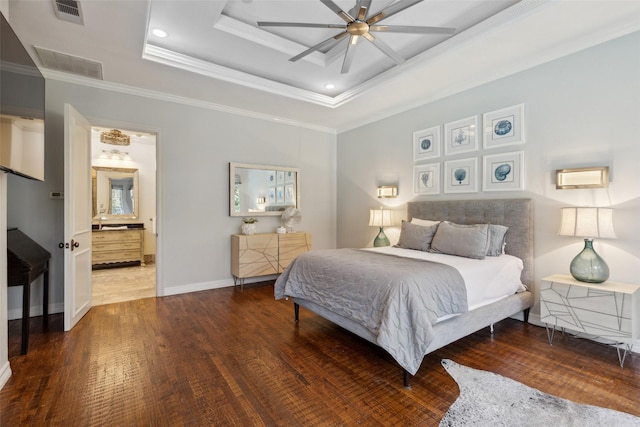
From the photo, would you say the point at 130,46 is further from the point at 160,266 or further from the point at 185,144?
the point at 160,266

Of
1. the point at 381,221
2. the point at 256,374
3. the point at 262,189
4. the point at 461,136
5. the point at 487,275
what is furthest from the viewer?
the point at 262,189

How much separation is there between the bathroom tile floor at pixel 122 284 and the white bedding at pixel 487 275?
3.88 metres

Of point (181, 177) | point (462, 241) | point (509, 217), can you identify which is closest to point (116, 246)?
point (181, 177)

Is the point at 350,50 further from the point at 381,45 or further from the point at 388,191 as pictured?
the point at 388,191

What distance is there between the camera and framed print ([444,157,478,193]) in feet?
12.3

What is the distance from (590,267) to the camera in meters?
2.59

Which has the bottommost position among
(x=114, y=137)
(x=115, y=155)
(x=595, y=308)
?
(x=595, y=308)

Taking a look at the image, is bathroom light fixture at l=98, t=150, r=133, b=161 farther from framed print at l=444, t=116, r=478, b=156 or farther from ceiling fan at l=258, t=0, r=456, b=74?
framed print at l=444, t=116, r=478, b=156

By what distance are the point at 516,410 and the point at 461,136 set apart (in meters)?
3.04

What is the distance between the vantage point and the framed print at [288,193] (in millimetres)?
5297

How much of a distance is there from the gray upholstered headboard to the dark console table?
171 inches

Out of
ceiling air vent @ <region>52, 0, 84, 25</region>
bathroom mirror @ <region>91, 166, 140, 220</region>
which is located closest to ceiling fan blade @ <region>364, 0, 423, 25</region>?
ceiling air vent @ <region>52, 0, 84, 25</region>

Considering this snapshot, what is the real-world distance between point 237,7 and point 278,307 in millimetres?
3218

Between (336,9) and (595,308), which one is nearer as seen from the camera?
(336,9)
